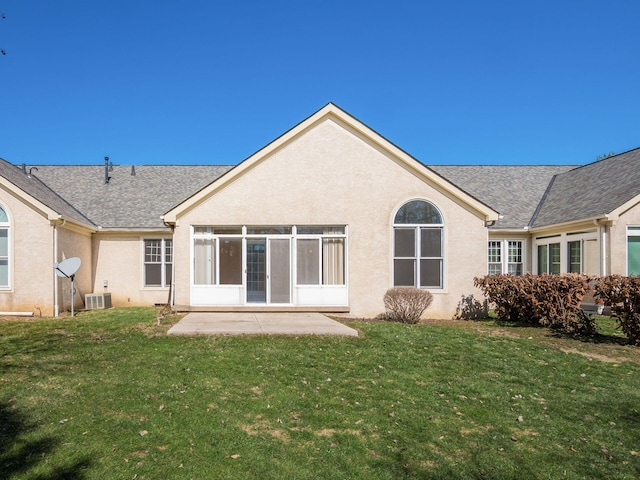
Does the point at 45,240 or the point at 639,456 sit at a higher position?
the point at 45,240

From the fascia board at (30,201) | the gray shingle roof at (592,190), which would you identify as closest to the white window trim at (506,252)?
the gray shingle roof at (592,190)

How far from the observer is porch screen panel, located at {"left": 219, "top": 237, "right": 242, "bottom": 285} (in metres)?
14.8

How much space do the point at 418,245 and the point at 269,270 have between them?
15.4ft

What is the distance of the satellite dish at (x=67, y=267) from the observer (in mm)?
14750

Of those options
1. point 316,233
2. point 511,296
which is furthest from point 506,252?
point 316,233

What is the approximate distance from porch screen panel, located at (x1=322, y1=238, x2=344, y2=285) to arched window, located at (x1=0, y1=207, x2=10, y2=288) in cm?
1005

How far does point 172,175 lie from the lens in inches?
891

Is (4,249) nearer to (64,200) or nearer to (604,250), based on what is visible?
(64,200)

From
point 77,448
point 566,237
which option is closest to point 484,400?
point 77,448

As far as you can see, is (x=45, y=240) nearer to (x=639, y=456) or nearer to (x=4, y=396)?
(x=4, y=396)

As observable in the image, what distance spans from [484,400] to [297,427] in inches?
113

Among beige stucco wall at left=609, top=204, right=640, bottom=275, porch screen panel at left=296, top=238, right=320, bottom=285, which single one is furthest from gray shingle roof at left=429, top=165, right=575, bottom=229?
porch screen panel at left=296, top=238, right=320, bottom=285

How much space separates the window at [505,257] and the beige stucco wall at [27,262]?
15.9 metres

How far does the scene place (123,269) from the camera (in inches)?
731
